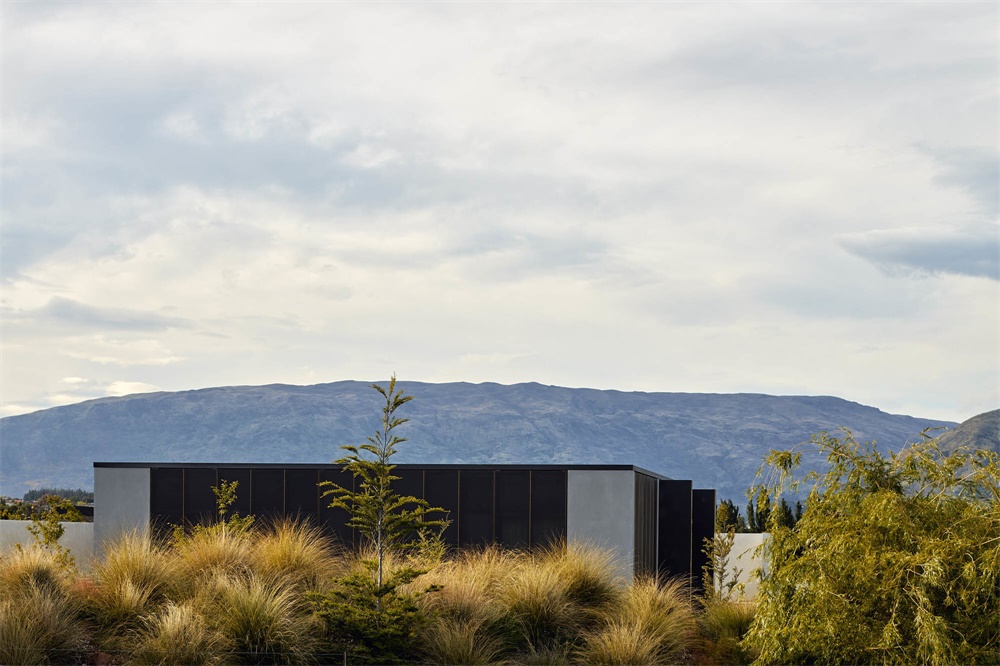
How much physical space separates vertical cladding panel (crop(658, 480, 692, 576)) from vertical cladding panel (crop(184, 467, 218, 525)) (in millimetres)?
9821

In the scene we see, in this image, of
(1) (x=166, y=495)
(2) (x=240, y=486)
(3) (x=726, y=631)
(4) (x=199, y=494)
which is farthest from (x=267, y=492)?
(3) (x=726, y=631)

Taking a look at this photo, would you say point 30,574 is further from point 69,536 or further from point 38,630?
point 69,536

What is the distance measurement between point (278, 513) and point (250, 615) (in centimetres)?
941

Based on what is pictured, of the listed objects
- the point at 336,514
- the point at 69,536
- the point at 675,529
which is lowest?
the point at 69,536

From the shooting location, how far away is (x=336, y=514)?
20453 mm

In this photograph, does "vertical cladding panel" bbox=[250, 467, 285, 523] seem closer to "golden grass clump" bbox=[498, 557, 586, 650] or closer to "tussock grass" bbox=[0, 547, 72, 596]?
"tussock grass" bbox=[0, 547, 72, 596]

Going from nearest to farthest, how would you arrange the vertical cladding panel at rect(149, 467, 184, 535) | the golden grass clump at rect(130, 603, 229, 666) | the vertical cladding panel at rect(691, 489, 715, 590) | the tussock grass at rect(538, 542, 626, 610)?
the golden grass clump at rect(130, 603, 229, 666)
the tussock grass at rect(538, 542, 626, 610)
the vertical cladding panel at rect(149, 467, 184, 535)
the vertical cladding panel at rect(691, 489, 715, 590)

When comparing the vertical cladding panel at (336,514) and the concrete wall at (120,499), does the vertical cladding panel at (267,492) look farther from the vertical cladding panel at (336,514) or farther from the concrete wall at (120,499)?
the concrete wall at (120,499)

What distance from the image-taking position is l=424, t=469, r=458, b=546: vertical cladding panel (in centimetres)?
2014

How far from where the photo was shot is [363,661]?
460 inches

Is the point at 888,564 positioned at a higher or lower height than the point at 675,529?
higher

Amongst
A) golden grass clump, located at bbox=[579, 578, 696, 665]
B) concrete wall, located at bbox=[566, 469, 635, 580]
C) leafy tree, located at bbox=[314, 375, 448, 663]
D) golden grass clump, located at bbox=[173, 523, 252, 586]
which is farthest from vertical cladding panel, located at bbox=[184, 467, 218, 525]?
golden grass clump, located at bbox=[579, 578, 696, 665]

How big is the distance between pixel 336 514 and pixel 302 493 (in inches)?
33.2

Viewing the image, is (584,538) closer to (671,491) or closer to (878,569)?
(671,491)
